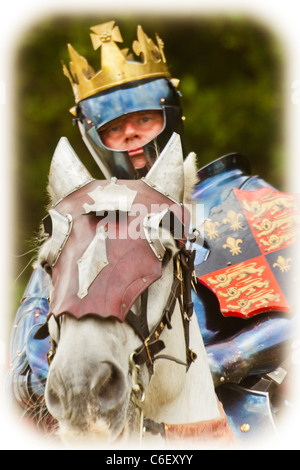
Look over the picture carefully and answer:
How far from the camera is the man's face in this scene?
3787 millimetres

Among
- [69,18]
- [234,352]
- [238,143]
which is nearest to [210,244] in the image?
[234,352]

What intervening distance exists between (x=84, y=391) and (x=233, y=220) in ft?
5.79

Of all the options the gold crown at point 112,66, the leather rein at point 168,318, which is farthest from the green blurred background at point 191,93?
the leather rein at point 168,318

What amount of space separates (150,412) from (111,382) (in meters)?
0.40

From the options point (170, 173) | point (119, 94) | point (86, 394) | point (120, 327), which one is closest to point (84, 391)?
point (86, 394)

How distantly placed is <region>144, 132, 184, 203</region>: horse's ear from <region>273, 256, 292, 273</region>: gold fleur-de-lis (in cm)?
102

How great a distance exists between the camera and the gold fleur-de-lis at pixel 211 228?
3400 mm

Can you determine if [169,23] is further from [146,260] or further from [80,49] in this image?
[146,260]

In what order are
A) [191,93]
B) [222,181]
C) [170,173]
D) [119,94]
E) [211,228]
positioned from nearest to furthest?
1. [170,173]
2. [211,228]
3. [222,181]
4. [119,94]
5. [191,93]

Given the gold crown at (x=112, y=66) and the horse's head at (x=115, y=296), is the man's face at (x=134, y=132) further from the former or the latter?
the horse's head at (x=115, y=296)

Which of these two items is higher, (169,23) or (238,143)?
(169,23)

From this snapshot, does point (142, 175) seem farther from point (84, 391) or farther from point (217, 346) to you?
point (84, 391)

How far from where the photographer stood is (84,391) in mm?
1848

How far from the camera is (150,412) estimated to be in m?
2.25
